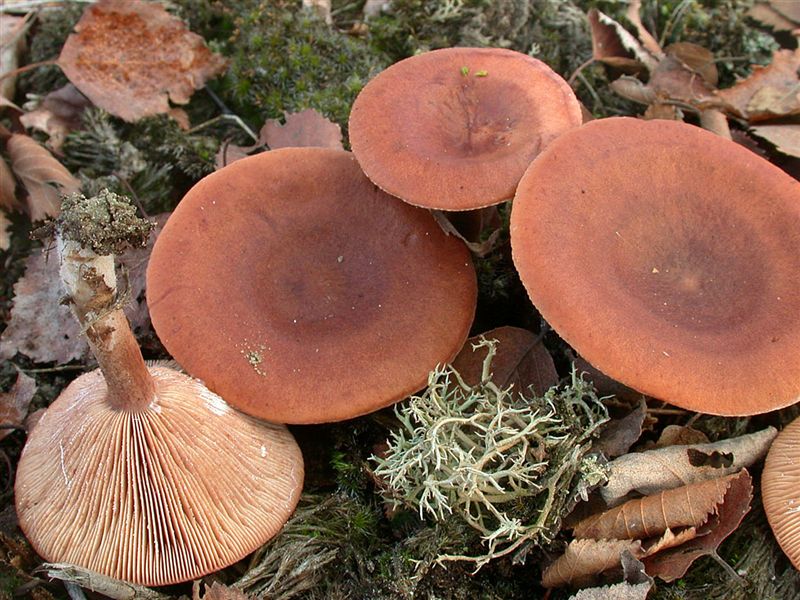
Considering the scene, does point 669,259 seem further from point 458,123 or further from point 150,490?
point 150,490

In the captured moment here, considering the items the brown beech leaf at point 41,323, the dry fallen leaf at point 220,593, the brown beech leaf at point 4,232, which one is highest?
the brown beech leaf at point 4,232

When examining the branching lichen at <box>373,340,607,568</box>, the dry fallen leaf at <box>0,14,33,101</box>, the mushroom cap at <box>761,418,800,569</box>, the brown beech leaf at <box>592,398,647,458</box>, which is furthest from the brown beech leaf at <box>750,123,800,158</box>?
the dry fallen leaf at <box>0,14,33,101</box>

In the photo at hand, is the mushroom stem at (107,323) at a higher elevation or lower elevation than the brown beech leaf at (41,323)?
higher

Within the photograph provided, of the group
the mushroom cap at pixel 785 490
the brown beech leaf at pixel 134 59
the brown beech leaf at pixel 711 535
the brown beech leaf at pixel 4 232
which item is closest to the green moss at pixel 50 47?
the brown beech leaf at pixel 134 59

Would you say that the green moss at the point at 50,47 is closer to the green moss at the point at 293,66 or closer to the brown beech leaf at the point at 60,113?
the brown beech leaf at the point at 60,113

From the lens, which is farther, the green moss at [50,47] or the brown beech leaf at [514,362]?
the green moss at [50,47]

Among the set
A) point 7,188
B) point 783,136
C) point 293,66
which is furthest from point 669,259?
point 7,188

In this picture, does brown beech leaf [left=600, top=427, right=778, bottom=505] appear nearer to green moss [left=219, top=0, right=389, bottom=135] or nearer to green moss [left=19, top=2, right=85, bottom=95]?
green moss [left=219, top=0, right=389, bottom=135]

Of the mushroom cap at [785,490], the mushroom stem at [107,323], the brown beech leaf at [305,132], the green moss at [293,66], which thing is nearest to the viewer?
the mushroom stem at [107,323]
